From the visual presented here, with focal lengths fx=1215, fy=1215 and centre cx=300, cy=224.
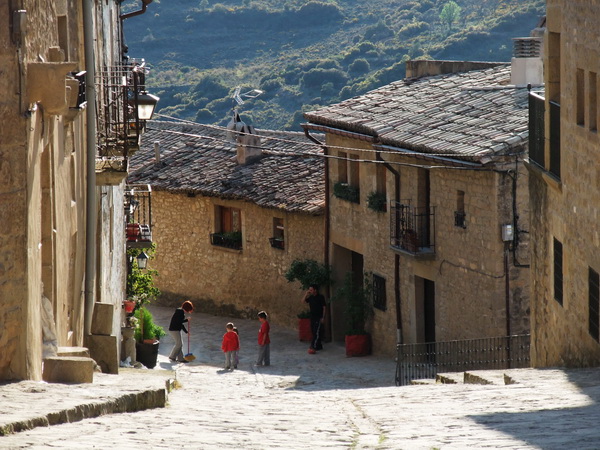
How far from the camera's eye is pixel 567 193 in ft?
46.4

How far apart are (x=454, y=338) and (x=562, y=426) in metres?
13.0

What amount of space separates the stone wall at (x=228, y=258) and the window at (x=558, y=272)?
Answer: 11.6m

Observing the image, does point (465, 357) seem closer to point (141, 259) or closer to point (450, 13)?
point (141, 259)

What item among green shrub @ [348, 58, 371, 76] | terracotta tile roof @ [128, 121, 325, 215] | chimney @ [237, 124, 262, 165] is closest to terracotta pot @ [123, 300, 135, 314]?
terracotta tile roof @ [128, 121, 325, 215]

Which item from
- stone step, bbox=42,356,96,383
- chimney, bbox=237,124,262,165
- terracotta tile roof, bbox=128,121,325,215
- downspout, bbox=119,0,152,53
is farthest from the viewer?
chimney, bbox=237,124,262,165

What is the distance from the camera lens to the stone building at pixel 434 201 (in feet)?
66.7

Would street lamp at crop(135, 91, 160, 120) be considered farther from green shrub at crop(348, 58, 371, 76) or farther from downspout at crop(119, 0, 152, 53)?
green shrub at crop(348, 58, 371, 76)

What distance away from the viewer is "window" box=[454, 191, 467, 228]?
21312mm

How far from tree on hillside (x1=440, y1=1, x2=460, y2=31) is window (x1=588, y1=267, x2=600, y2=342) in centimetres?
5530

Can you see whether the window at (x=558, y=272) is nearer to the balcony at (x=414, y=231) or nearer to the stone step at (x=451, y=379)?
the stone step at (x=451, y=379)

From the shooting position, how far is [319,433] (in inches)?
352

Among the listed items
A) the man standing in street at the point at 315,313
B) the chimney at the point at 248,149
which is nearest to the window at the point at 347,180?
the man standing in street at the point at 315,313

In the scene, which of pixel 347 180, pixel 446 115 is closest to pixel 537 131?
pixel 446 115

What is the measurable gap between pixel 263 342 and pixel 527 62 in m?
7.21
